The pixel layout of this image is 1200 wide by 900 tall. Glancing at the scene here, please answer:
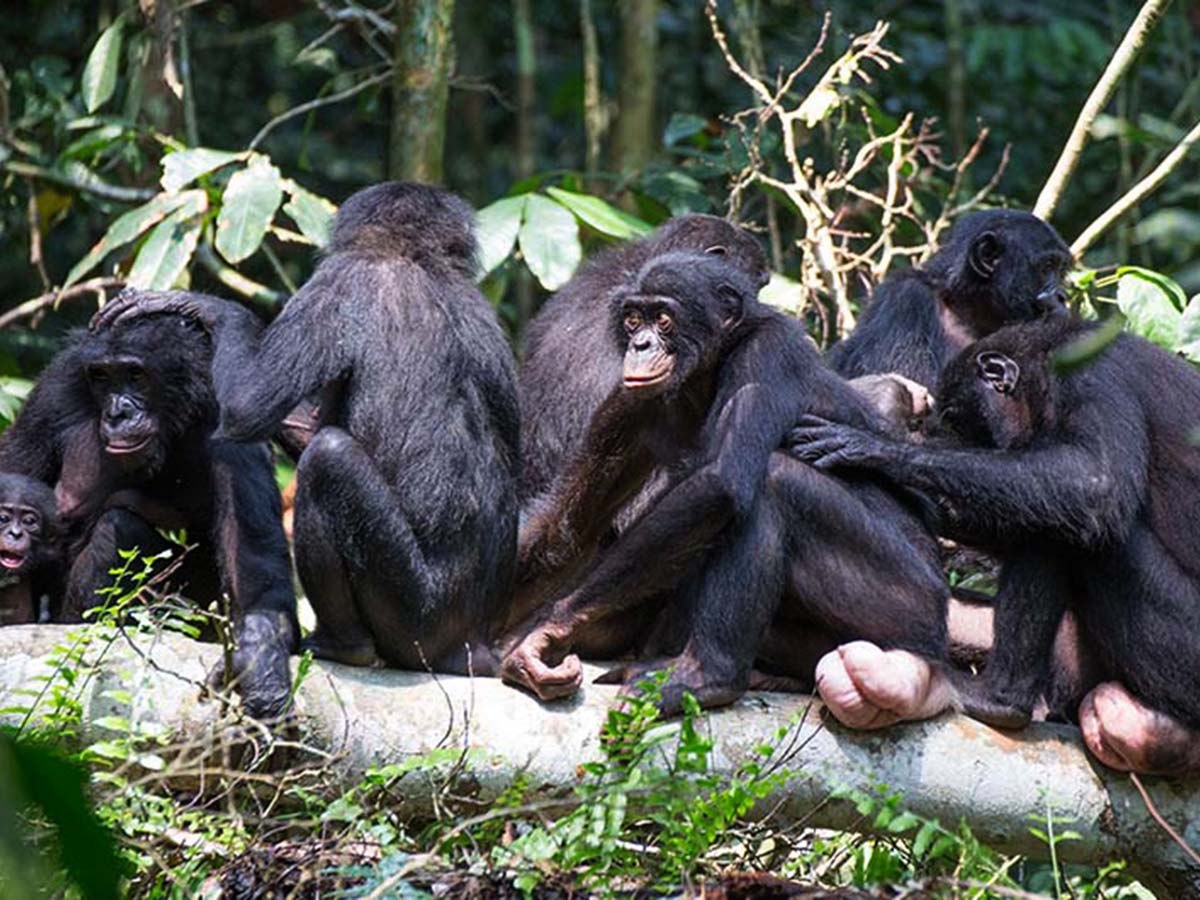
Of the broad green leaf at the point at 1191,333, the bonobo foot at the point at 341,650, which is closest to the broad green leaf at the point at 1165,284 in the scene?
the broad green leaf at the point at 1191,333

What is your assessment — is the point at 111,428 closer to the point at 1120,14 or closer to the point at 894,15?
the point at 894,15

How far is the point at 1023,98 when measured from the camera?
41.5 feet

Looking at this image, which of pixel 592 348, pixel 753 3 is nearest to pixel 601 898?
pixel 592 348

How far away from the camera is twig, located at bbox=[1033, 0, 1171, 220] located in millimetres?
7078

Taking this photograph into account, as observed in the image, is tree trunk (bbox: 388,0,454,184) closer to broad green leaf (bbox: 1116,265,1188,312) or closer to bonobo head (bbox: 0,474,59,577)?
bonobo head (bbox: 0,474,59,577)

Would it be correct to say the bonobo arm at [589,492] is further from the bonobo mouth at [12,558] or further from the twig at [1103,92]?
the twig at [1103,92]

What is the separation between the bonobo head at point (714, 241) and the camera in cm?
700

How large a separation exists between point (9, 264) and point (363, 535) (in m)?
7.44

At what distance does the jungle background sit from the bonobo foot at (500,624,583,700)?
37cm

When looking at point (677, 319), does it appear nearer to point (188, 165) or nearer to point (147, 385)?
point (147, 385)

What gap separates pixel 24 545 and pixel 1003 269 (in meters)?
4.13

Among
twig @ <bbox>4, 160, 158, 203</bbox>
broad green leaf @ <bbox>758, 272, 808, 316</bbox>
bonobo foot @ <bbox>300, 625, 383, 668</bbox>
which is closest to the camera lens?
bonobo foot @ <bbox>300, 625, 383, 668</bbox>

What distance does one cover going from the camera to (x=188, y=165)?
295 inches

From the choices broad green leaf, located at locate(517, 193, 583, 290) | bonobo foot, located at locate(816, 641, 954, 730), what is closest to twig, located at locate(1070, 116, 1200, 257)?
broad green leaf, located at locate(517, 193, 583, 290)
